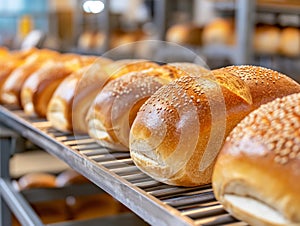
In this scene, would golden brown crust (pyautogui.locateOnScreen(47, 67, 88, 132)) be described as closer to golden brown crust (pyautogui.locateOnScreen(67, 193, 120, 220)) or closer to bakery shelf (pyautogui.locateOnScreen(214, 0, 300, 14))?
golden brown crust (pyautogui.locateOnScreen(67, 193, 120, 220))

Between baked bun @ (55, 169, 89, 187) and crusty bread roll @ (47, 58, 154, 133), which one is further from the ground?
crusty bread roll @ (47, 58, 154, 133)

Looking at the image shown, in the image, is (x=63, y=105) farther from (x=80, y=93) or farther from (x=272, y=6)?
(x=272, y=6)

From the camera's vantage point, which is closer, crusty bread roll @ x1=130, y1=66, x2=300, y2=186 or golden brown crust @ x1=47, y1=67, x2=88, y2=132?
crusty bread roll @ x1=130, y1=66, x2=300, y2=186

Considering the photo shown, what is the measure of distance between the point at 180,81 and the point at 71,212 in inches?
49.7

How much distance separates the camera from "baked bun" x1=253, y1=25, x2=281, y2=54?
3430 mm

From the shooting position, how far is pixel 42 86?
1.46 m

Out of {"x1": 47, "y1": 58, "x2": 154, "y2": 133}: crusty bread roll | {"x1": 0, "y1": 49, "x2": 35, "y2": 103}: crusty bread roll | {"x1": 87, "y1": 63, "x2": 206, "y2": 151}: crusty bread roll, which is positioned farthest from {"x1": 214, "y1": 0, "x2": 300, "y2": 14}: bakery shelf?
{"x1": 87, "y1": 63, "x2": 206, "y2": 151}: crusty bread roll

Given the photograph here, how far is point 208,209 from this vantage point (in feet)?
2.23

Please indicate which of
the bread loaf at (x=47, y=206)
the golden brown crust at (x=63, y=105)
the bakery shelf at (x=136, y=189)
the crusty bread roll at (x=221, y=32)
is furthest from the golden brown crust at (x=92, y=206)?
the crusty bread roll at (x=221, y=32)

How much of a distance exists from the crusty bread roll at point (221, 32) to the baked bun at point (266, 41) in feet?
0.61

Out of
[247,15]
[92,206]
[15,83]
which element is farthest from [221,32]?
[15,83]

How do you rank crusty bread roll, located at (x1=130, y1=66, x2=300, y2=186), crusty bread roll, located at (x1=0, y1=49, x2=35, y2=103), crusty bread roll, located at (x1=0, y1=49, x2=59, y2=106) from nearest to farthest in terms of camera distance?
crusty bread roll, located at (x1=130, y1=66, x2=300, y2=186) → crusty bread roll, located at (x1=0, y1=49, x2=59, y2=106) → crusty bread roll, located at (x1=0, y1=49, x2=35, y2=103)

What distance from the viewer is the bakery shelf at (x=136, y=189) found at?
2.16 feet

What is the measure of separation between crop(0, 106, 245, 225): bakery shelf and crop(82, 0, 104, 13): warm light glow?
436 cm
